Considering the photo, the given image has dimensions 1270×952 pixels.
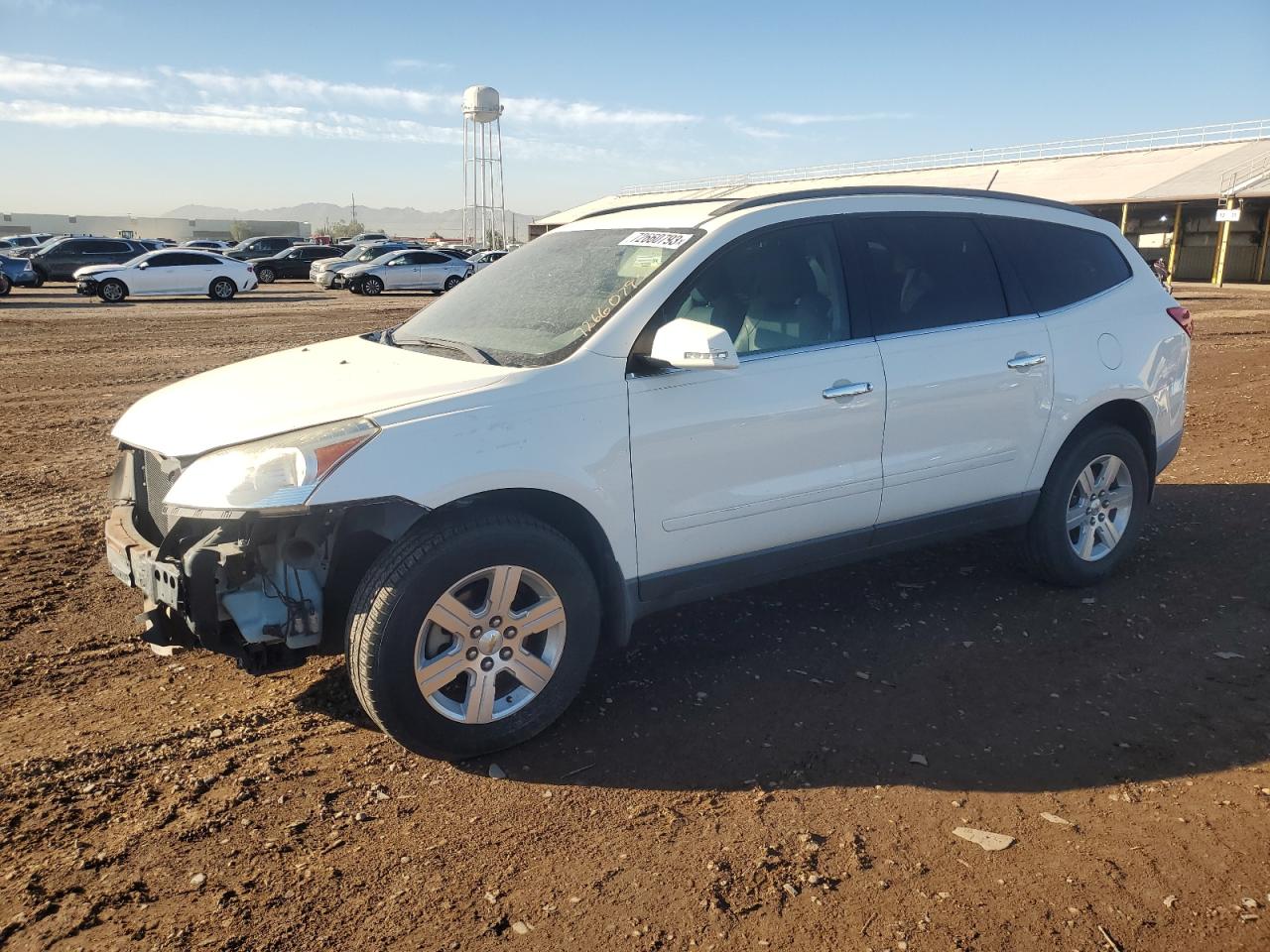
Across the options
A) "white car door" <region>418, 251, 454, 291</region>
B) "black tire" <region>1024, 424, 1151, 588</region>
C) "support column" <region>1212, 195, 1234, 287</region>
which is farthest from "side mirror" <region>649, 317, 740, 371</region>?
"support column" <region>1212, 195, 1234, 287</region>

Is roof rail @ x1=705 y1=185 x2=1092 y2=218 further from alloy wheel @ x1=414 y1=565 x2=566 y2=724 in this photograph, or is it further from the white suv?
alloy wheel @ x1=414 y1=565 x2=566 y2=724

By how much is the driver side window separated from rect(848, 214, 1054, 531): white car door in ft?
0.61

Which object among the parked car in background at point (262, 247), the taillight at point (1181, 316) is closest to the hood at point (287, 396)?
the taillight at point (1181, 316)

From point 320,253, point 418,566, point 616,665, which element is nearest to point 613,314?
point 418,566

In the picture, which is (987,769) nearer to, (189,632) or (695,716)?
(695,716)

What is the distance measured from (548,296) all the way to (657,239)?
52cm

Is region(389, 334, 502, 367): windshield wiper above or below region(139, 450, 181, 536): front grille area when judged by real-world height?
above

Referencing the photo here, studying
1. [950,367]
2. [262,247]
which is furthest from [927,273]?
[262,247]

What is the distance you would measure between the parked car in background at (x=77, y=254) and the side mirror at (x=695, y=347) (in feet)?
111

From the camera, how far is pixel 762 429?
3.95 meters

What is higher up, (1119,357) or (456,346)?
(456,346)

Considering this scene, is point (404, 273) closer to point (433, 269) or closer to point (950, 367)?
point (433, 269)

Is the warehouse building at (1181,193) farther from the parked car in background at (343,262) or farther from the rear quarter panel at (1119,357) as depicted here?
the rear quarter panel at (1119,357)

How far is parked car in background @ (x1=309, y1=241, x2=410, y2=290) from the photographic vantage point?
34875 millimetres
